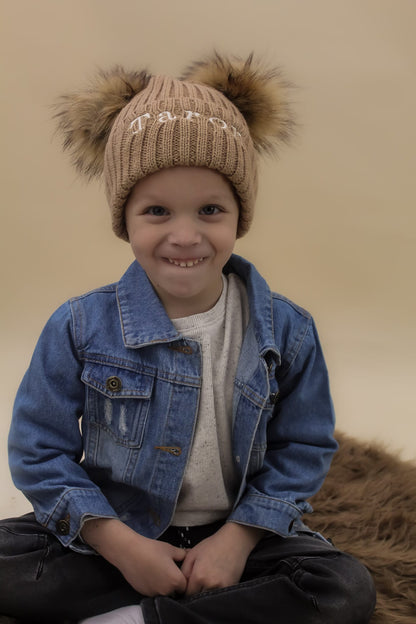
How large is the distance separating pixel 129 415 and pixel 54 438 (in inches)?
5.2

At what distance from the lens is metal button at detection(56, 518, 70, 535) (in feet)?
3.85

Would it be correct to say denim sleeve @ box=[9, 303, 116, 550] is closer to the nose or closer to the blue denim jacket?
the blue denim jacket

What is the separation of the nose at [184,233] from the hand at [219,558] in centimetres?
48

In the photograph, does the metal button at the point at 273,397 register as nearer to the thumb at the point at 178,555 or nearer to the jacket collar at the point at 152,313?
the jacket collar at the point at 152,313

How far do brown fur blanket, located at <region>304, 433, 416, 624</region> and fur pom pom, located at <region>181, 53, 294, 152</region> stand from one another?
0.81 metres

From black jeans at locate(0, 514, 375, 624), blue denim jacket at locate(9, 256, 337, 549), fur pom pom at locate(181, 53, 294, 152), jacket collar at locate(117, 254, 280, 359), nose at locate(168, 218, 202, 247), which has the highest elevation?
fur pom pom at locate(181, 53, 294, 152)

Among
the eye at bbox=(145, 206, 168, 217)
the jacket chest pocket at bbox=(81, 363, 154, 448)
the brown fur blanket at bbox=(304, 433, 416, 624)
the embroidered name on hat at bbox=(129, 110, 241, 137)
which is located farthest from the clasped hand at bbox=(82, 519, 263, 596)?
the embroidered name on hat at bbox=(129, 110, 241, 137)

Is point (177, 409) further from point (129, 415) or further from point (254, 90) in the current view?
point (254, 90)

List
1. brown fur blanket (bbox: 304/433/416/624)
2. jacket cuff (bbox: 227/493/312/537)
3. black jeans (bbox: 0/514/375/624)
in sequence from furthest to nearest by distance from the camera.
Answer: brown fur blanket (bbox: 304/433/416/624) → jacket cuff (bbox: 227/493/312/537) → black jeans (bbox: 0/514/375/624)

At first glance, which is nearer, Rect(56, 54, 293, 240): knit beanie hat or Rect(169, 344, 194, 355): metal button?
Rect(56, 54, 293, 240): knit beanie hat

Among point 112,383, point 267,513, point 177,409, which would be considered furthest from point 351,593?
point 112,383

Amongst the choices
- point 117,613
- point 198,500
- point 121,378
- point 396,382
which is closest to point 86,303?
point 121,378

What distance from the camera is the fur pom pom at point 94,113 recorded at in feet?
4.09

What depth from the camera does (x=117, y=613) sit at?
3.69 feet
